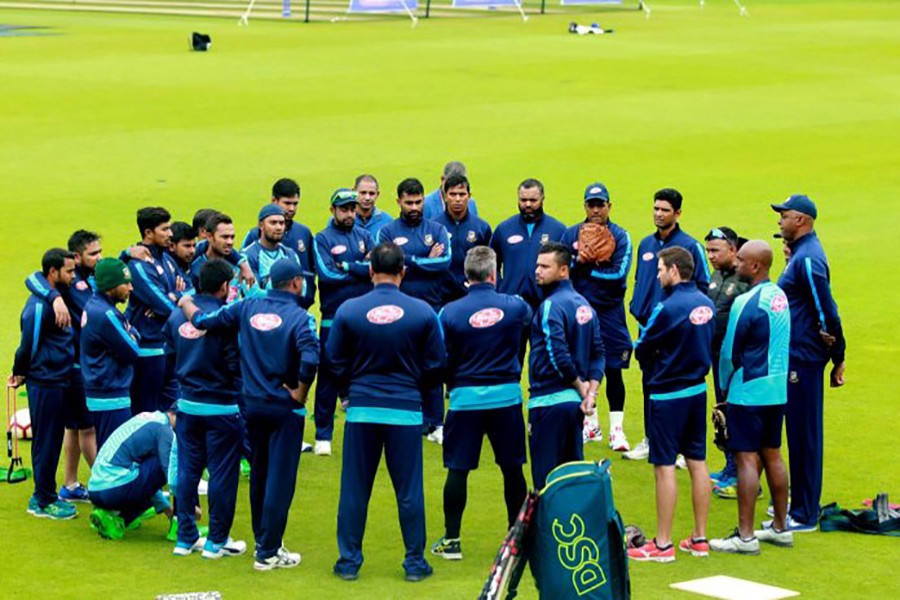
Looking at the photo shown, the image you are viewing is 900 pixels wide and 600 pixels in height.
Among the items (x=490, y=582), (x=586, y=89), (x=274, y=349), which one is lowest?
(x=490, y=582)

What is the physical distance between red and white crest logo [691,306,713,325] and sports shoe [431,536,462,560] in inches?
94.1

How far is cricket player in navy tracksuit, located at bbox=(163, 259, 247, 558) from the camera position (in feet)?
39.1

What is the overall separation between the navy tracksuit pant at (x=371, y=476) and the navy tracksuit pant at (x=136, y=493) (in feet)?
5.45

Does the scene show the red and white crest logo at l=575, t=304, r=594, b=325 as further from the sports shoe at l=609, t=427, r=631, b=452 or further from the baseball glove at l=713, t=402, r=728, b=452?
the sports shoe at l=609, t=427, r=631, b=452

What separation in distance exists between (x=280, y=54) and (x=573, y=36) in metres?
10.6

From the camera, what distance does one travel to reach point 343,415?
1636cm

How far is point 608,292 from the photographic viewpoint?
602 inches

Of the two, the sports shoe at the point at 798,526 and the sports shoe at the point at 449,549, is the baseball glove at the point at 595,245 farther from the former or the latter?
the sports shoe at the point at 449,549

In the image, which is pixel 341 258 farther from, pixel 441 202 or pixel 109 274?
pixel 109 274

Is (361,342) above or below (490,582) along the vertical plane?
above

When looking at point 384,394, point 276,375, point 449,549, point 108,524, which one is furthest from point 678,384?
point 108,524

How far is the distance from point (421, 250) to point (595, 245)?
1.61 m

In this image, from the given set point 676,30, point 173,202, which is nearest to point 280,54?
point 676,30

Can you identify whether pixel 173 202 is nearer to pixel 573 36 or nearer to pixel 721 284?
pixel 721 284
